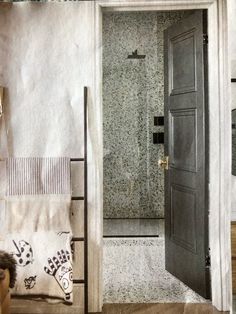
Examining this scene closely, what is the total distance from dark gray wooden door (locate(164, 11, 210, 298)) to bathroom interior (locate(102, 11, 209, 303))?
0.10 ft

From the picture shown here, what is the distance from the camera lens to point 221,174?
125 centimetres

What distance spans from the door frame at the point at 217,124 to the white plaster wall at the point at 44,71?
6 cm

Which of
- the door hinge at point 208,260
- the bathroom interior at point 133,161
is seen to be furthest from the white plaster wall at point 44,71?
the door hinge at point 208,260

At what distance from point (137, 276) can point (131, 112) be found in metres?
0.55

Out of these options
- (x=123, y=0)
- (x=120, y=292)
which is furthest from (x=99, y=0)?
(x=120, y=292)

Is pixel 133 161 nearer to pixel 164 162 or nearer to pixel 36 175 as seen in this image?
pixel 164 162

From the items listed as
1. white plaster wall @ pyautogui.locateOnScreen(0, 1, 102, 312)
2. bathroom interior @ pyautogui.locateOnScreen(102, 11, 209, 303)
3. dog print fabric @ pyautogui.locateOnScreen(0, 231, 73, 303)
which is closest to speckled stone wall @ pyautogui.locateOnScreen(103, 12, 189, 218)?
bathroom interior @ pyautogui.locateOnScreen(102, 11, 209, 303)

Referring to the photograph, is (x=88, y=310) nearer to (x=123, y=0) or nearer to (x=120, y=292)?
(x=120, y=292)

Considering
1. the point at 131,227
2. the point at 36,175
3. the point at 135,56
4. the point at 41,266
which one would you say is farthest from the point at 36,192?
the point at 135,56

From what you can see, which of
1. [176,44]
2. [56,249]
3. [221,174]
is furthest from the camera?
[176,44]

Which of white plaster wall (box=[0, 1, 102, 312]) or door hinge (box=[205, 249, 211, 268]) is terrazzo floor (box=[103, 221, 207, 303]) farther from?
white plaster wall (box=[0, 1, 102, 312])

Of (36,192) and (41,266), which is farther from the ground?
(36,192)

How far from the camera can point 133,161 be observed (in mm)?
1376

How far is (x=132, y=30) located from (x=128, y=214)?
52cm
